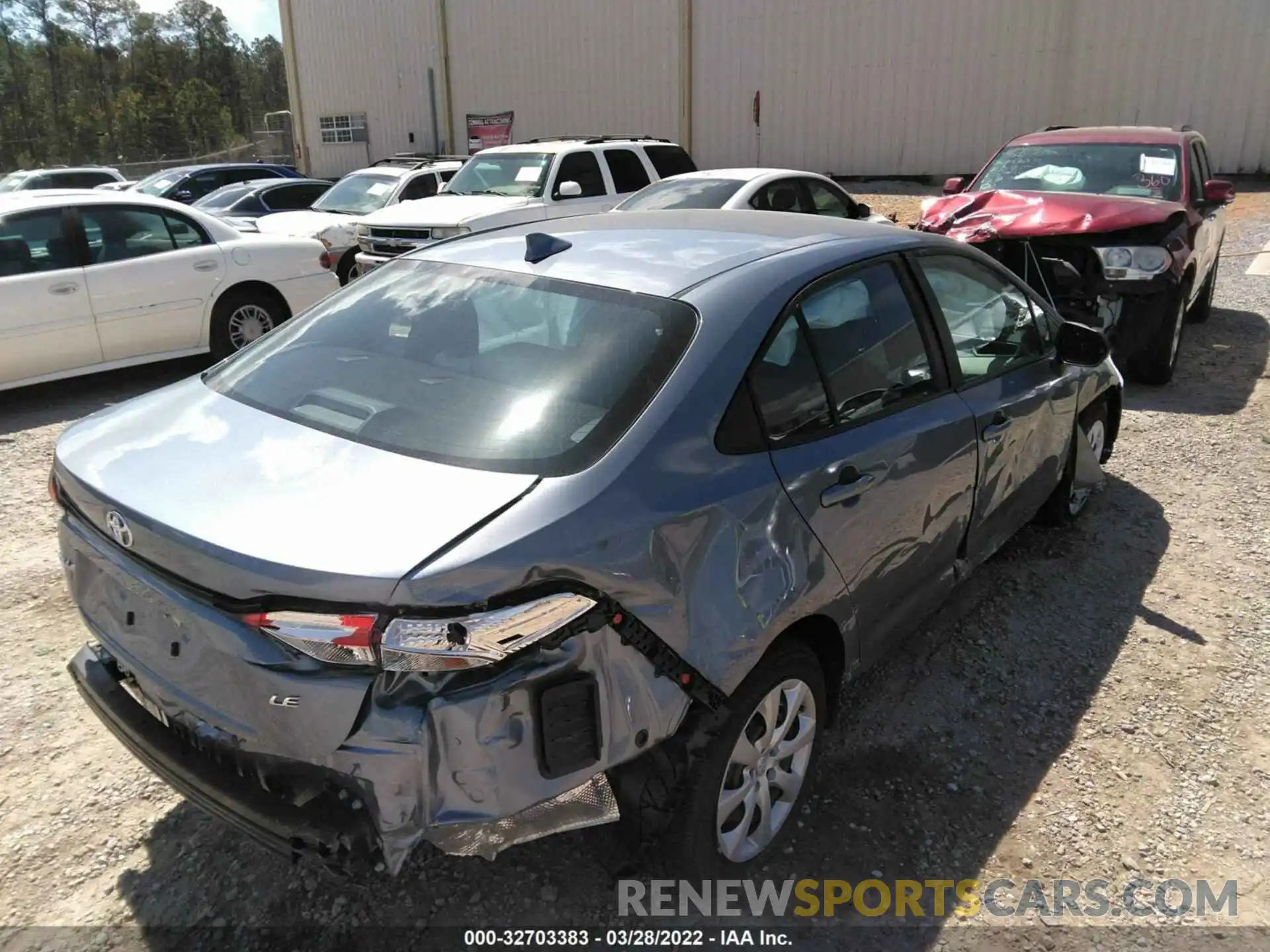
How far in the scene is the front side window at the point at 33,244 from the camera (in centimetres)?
673

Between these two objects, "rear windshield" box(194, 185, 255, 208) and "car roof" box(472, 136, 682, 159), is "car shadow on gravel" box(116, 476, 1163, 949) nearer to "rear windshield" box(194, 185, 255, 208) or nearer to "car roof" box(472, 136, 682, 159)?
"car roof" box(472, 136, 682, 159)

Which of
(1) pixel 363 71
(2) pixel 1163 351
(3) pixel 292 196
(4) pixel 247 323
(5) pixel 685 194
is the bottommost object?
(2) pixel 1163 351

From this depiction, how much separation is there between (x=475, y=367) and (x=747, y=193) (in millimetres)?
6930

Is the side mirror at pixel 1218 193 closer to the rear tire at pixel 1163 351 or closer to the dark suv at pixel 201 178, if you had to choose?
the rear tire at pixel 1163 351

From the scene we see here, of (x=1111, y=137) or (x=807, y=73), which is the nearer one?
(x=1111, y=137)

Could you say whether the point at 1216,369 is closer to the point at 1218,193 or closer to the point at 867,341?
the point at 1218,193

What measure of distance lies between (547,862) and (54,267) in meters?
6.41

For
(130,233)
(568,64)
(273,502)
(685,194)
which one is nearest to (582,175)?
(685,194)

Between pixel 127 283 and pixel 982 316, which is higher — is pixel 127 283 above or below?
below

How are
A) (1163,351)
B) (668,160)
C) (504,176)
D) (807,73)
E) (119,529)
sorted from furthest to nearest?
1. (807,73)
2. (668,160)
3. (504,176)
4. (1163,351)
5. (119,529)

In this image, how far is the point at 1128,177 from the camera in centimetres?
785

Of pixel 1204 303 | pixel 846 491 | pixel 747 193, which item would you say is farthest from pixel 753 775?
pixel 1204 303

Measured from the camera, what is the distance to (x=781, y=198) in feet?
30.5

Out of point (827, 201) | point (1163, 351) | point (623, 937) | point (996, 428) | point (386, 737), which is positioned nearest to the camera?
point (386, 737)
